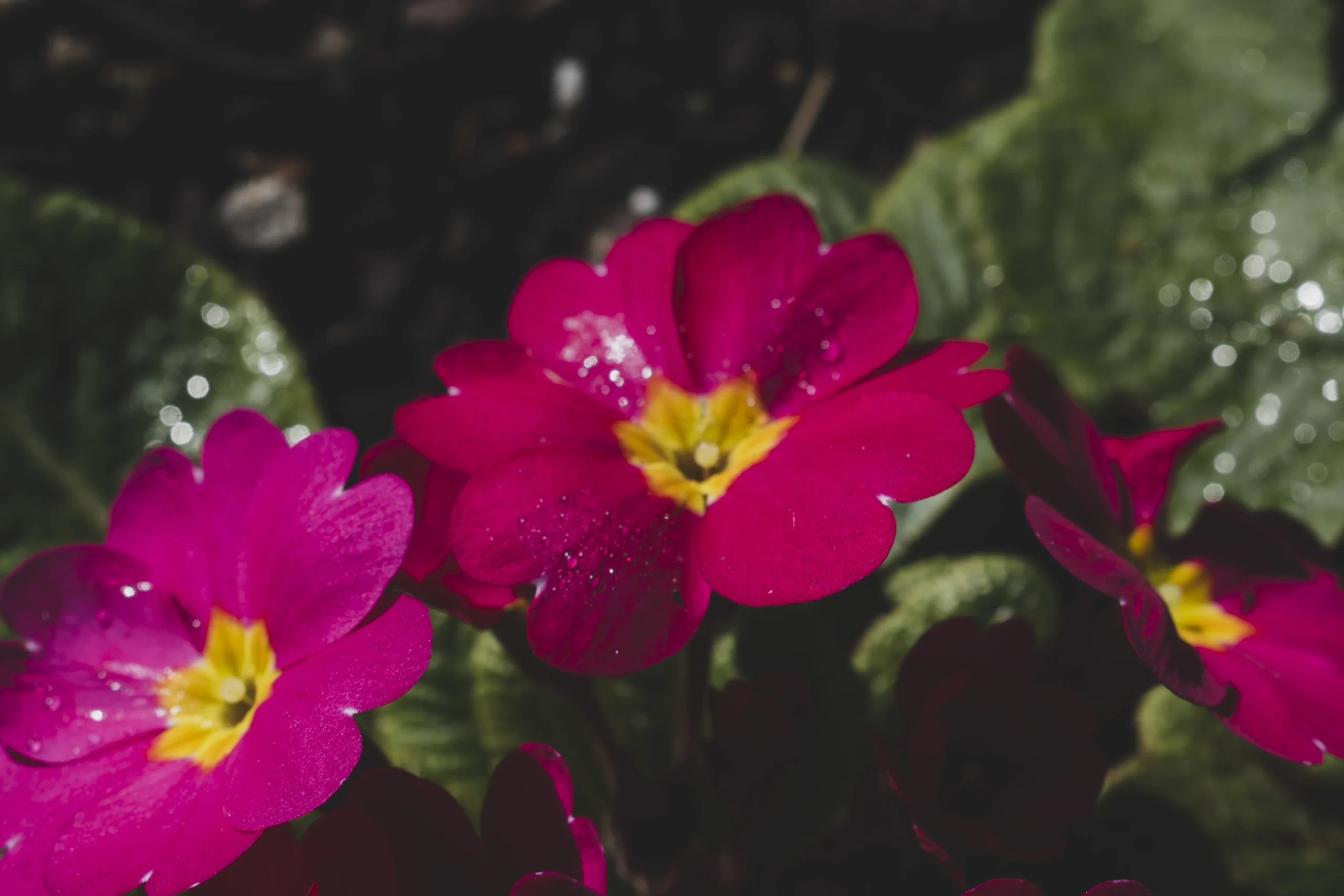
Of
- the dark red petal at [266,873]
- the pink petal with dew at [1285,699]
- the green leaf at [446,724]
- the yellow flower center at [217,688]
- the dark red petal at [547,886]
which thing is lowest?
the green leaf at [446,724]

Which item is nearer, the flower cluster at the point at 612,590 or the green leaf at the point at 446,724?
the flower cluster at the point at 612,590

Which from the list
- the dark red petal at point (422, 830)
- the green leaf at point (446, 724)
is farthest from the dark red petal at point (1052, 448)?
the green leaf at point (446, 724)

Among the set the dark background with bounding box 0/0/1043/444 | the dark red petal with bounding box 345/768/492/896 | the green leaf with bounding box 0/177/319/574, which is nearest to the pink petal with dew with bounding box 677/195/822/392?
the dark red petal with bounding box 345/768/492/896

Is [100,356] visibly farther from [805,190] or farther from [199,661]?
[805,190]

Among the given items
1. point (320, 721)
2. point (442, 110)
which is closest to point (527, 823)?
point (320, 721)

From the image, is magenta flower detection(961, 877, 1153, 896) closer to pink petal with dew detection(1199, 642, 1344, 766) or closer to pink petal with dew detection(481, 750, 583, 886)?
pink petal with dew detection(1199, 642, 1344, 766)

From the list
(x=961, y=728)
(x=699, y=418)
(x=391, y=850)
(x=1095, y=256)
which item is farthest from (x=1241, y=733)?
(x=1095, y=256)

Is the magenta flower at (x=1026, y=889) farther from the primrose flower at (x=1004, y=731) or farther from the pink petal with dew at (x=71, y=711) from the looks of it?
the pink petal with dew at (x=71, y=711)
